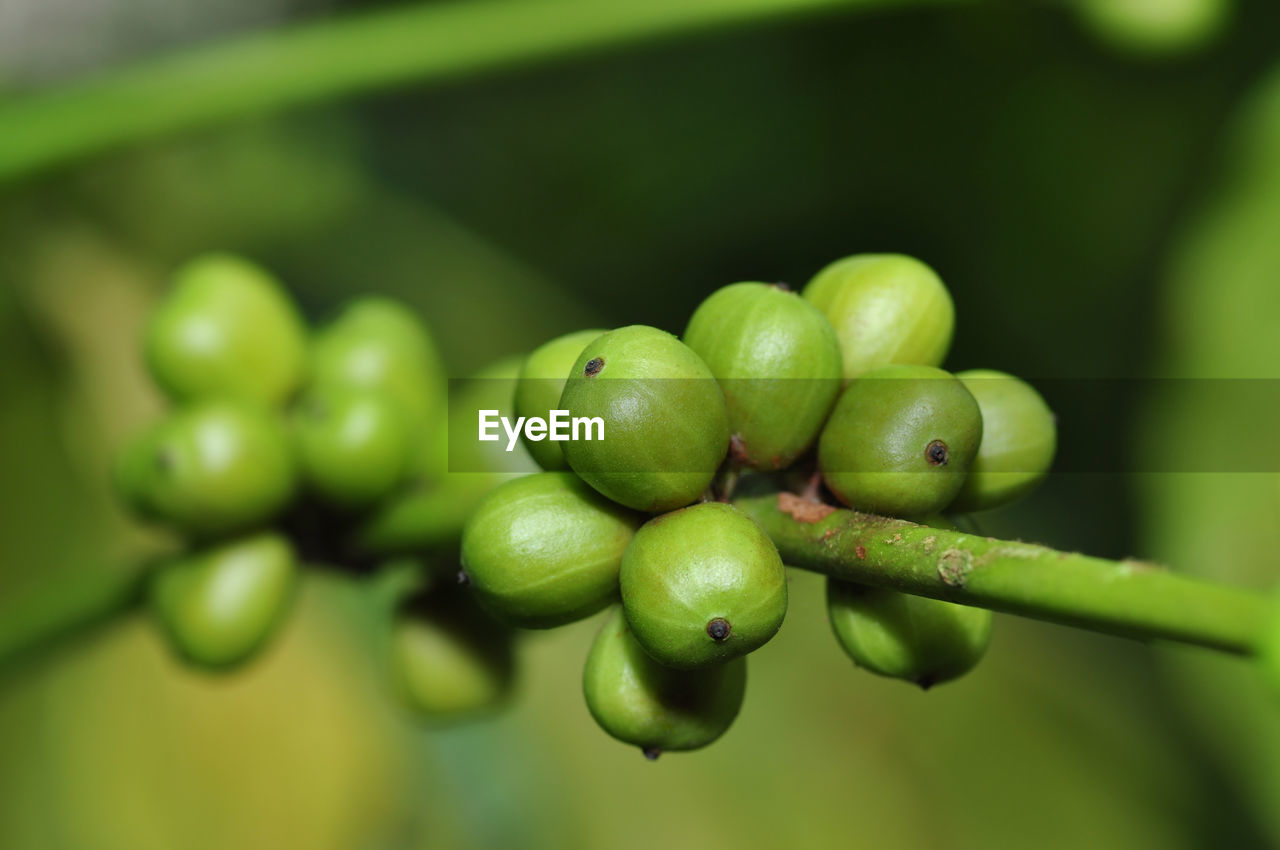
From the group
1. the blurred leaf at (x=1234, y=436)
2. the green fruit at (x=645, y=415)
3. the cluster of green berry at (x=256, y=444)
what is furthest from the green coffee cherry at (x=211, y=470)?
the blurred leaf at (x=1234, y=436)

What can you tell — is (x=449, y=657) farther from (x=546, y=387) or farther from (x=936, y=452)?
(x=936, y=452)

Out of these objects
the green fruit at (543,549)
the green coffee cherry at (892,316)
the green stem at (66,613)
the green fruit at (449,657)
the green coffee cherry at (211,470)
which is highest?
the green coffee cherry at (892,316)

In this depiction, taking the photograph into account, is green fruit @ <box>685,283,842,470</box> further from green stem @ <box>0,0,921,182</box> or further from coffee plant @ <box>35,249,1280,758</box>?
green stem @ <box>0,0,921,182</box>

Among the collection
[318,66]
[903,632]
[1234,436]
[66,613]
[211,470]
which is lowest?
[66,613]

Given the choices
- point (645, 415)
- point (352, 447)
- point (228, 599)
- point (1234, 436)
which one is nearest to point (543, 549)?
point (645, 415)

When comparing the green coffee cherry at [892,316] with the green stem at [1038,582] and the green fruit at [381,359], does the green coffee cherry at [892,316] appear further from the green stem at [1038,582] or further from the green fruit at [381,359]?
the green fruit at [381,359]

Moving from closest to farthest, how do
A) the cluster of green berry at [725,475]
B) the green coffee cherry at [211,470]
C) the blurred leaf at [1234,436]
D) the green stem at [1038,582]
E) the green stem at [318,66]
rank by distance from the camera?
1. the green stem at [1038,582]
2. the cluster of green berry at [725,475]
3. the green coffee cherry at [211,470]
4. the green stem at [318,66]
5. the blurred leaf at [1234,436]
